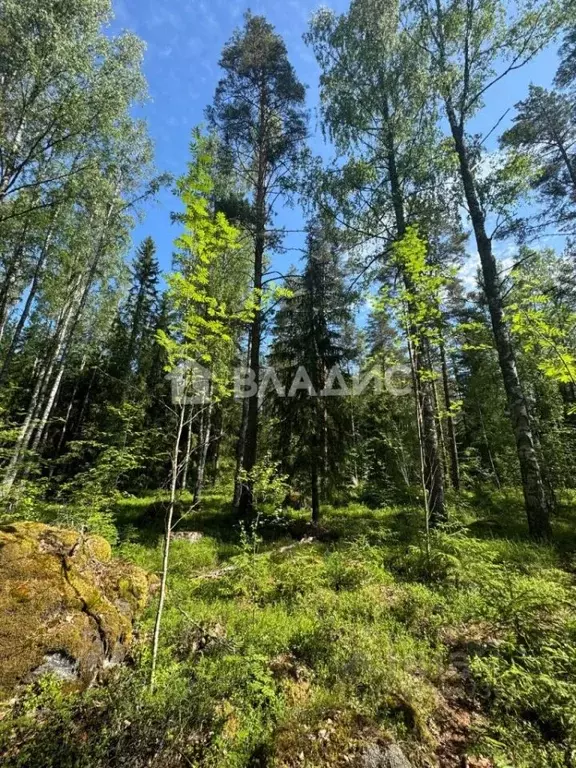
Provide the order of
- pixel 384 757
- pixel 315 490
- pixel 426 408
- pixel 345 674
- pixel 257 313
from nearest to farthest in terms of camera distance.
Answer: pixel 384 757, pixel 345 674, pixel 426 408, pixel 315 490, pixel 257 313

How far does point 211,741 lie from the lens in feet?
7.38

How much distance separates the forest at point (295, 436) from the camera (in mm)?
2500

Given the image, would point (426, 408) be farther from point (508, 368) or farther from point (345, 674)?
point (345, 674)

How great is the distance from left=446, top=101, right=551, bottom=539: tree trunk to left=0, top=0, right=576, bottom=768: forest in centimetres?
5

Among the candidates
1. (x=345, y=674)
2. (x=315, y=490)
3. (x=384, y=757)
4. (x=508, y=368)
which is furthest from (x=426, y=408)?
(x=384, y=757)

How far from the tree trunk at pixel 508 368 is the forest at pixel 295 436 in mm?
54

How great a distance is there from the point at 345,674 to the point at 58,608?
2586 millimetres

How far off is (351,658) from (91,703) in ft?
7.00

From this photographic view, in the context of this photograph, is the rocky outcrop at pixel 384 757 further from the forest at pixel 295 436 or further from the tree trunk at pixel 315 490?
the tree trunk at pixel 315 490

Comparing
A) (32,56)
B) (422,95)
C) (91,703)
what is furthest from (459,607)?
(32,56)

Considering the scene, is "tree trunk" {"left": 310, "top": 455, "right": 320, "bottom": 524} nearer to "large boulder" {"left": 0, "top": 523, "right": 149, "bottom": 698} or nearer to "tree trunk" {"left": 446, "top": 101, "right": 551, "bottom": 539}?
"tree trunk" {"left": 446, "top": 101, "right": 551, "bottom": 539}

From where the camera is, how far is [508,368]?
7328 millimetres

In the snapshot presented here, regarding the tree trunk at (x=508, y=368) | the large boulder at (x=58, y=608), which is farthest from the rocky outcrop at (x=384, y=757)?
the tree trunk at (x=508, y=368)

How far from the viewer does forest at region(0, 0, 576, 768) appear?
2.50 m
